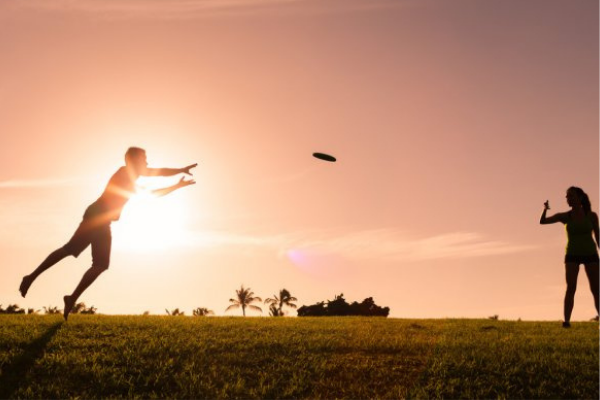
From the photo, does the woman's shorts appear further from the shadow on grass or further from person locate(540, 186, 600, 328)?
the shadow on grass

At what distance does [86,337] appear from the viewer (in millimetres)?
12344

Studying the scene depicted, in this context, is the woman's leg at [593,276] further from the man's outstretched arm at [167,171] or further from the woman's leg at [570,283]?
the man's outstretched arm at [167,171]

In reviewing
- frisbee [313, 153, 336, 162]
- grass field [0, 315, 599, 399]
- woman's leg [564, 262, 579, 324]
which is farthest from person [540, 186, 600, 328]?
frisbee [313, 153, 336, 162]

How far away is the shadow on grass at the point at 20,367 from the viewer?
8.95 metres

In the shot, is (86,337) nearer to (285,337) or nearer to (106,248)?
(106,248)

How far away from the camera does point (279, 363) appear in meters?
10.7

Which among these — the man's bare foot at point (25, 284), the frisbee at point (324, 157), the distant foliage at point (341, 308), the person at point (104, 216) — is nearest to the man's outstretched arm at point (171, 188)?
the person at point (104, 216)

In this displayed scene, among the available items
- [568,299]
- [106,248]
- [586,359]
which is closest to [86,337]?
[106,248]

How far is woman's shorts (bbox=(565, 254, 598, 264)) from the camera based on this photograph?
1365cm

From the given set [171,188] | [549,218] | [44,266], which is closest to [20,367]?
[44,266]

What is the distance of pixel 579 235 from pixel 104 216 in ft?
34.6

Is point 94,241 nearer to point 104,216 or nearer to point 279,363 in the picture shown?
point 104,216

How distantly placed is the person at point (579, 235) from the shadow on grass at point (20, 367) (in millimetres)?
11409

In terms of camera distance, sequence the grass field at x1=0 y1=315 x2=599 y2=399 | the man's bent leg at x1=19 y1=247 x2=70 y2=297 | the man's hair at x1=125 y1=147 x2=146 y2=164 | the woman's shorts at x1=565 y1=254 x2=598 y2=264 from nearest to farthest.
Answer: the grass field at x1=0 y1=315 x2=599 y2=399, the man's bent leg at x1=19 y1=247 x2=70 y2=297, the man's hair at x1=125 y1=147 x2=146 y2=164, the woman's shorts at x1=565 y1=254 x2=598 y2=264
